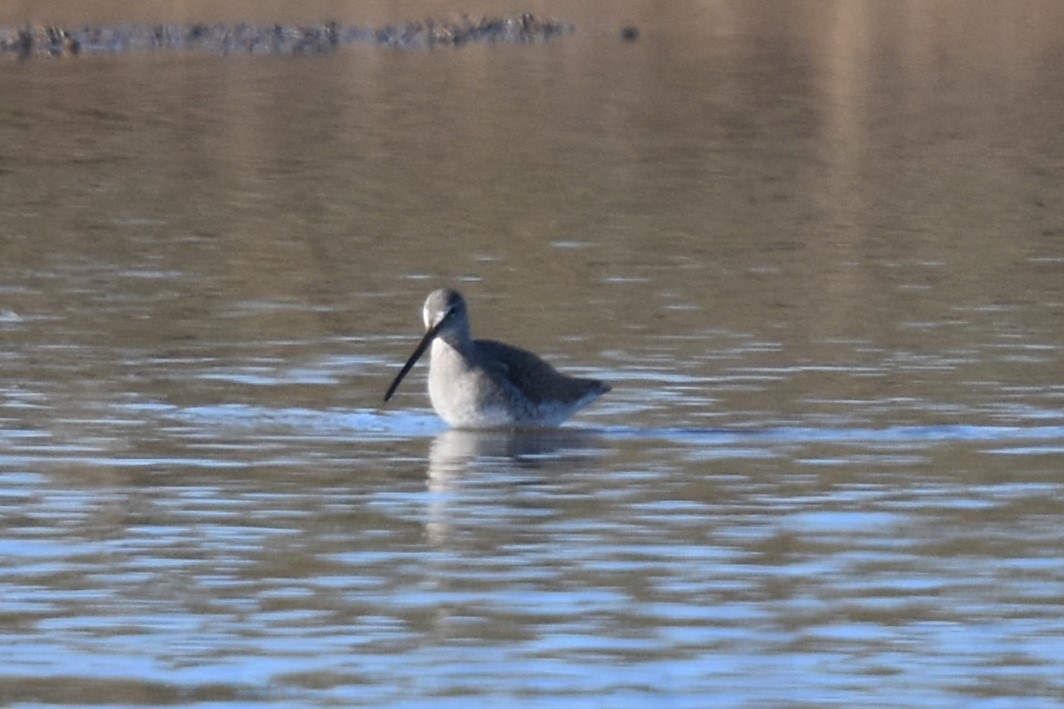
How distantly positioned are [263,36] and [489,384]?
3289 centimetres

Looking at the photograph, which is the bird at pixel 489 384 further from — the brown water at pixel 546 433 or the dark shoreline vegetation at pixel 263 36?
the dark shoreline vegetation at pixel 263 36

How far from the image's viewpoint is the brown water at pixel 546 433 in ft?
31.2

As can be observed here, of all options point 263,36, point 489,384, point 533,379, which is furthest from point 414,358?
point 263,36

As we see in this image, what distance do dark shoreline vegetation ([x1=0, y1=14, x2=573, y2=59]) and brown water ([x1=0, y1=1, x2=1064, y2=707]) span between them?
10.9 m

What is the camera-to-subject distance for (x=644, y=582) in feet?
34.8

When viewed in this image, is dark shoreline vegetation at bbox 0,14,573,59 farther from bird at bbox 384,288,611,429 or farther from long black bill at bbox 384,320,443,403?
bird at bbox 384,288,611,429

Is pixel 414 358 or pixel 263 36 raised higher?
pixel 414 358

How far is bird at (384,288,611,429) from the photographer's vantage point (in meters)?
14.3

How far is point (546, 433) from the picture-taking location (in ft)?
47.6

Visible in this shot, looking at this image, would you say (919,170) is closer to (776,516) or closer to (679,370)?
(679,370)

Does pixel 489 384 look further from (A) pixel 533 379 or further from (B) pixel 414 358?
(B) pixel 414 358

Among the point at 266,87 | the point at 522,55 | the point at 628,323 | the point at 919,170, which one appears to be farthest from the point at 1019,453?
the point at 522,55

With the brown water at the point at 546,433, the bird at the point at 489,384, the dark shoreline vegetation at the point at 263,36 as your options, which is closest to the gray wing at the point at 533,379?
the bird at the point at 489,384

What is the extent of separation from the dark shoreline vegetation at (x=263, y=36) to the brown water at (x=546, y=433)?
10.9 metres
